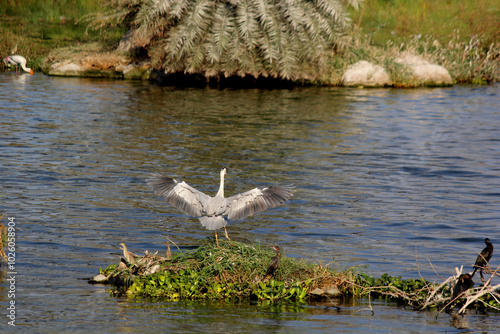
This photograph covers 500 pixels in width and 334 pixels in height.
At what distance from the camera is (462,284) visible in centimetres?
618

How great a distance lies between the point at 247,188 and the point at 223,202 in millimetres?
4076

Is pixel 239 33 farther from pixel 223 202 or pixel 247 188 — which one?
pixel 223 202

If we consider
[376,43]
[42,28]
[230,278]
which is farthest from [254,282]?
[42,28]

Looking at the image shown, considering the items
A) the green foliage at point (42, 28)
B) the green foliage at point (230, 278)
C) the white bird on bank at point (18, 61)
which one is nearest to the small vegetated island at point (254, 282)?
the green foliage at point (230, 278)

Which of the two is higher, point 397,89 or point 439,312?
point 397,89

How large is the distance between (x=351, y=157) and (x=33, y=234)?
327 inches

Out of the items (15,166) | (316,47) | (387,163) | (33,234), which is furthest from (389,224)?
(316,47)

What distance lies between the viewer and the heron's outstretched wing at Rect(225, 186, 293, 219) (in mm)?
7164

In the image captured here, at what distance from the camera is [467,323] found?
6.12 meters

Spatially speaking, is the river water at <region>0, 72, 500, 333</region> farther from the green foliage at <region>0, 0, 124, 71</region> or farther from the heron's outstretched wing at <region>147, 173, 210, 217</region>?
the green foliage at <region>0, 0, 124, 71</region>

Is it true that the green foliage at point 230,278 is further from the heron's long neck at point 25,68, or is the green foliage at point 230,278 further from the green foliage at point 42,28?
the green foliage at point 42,28

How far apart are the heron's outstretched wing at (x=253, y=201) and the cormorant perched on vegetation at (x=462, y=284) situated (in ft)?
7.09

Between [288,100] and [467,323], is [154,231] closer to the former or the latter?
[467,323]

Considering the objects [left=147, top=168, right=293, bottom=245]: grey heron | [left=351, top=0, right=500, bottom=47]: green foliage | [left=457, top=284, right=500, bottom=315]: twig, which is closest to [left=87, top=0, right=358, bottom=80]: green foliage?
[left=351, top=0, right=500, bottom=47]: green foliage
